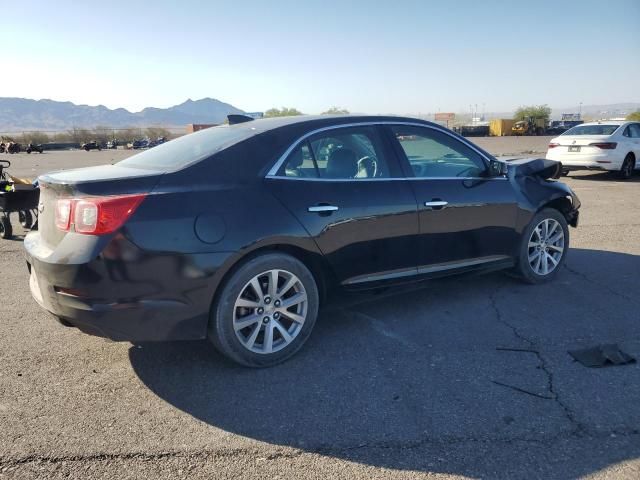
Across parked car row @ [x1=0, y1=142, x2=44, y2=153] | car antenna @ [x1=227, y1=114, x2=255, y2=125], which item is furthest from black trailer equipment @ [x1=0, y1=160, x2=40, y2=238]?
parked car row @ [x1=0, y1=142, x2=44, y2=153]

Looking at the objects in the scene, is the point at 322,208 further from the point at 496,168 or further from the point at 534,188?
the point at 534,188

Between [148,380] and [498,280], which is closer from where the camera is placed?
[148,380]

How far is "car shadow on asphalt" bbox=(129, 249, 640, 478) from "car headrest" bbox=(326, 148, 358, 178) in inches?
37.6

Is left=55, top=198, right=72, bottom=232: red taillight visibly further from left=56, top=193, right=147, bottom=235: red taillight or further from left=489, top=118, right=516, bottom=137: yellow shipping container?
left=489, top=118, right=516, bottom=137: yellow shipping container

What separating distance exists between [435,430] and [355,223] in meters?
1.60

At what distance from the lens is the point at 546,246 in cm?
530

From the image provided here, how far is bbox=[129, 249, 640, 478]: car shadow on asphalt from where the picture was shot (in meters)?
2.66

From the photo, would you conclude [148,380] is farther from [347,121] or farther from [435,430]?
[347,121]

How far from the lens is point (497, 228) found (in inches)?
188

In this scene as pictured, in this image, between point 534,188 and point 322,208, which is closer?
point 322,208

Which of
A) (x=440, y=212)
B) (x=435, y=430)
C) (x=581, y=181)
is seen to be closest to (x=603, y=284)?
(x=440, y=212)

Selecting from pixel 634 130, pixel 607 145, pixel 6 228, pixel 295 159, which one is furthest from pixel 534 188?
pixel 634 130

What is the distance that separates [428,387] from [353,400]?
510mm

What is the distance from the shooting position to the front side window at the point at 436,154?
435cm
